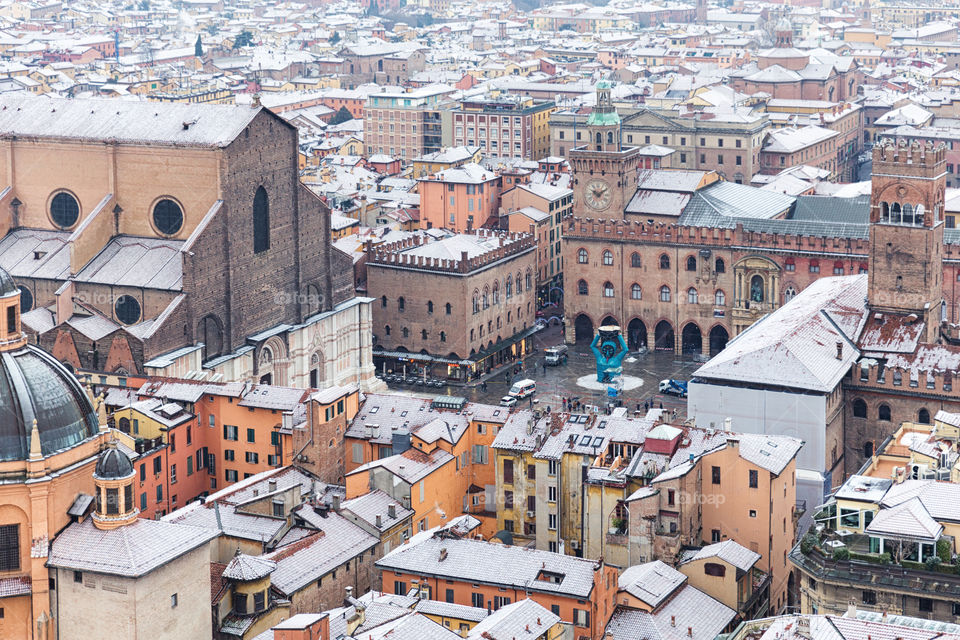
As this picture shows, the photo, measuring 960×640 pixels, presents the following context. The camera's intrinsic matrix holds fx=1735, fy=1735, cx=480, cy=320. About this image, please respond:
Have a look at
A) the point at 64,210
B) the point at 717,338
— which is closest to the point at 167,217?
the point at 64,210

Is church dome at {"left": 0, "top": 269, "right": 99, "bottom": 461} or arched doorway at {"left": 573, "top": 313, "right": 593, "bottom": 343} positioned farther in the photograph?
arched doorway at {"left": 573, "top": 313, "right": 593, "bottom": 343}

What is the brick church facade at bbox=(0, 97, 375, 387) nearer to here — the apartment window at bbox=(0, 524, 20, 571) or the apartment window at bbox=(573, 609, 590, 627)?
the apartment window at bbox=(0, 524, 20, 571)

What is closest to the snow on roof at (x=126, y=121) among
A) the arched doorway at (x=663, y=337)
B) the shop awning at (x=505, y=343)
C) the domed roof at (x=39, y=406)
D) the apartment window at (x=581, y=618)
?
the shop awning at (x=505, y=343)

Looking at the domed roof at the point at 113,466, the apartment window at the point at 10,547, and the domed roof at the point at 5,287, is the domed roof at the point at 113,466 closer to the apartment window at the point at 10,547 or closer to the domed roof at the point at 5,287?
the apartment window at the point at 10,547

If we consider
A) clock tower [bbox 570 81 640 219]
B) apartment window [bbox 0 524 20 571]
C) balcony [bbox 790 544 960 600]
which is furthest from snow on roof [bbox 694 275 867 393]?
apartment window [bbox 0 524 20 571]

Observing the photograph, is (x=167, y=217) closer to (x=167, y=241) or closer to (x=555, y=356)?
(x=167, y=241)

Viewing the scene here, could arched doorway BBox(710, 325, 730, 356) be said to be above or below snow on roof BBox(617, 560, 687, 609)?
below
